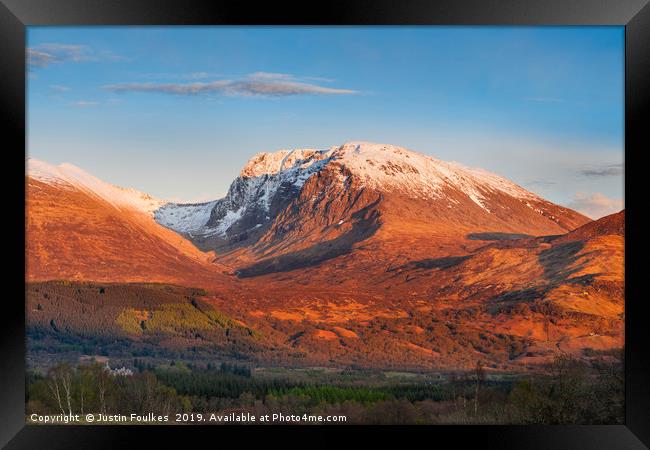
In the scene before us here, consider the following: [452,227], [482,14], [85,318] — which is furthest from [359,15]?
[452,227]

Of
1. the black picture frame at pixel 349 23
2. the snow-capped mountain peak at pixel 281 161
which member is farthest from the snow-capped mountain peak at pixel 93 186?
the black picture frame at pixel 349 23

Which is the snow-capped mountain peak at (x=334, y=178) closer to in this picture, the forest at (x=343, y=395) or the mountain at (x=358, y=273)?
the mountain at (x=358, y=273)

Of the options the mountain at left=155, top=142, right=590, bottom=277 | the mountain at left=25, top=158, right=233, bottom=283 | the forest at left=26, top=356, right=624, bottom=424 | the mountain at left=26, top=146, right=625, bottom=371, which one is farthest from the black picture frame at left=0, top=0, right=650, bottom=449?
the mountain at left=155, top=142, right=590, bottom=277

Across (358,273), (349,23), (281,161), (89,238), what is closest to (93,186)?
(89,238)

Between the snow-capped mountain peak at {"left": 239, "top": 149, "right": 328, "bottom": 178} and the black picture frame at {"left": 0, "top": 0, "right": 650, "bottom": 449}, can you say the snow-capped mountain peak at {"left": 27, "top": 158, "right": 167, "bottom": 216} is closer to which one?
the snow-capped mountain peak at {"left": 239, "top": 149, "right": 328, "bottom": 178}

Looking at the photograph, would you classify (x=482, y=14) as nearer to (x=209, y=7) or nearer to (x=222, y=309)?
(x=209, y=7)
